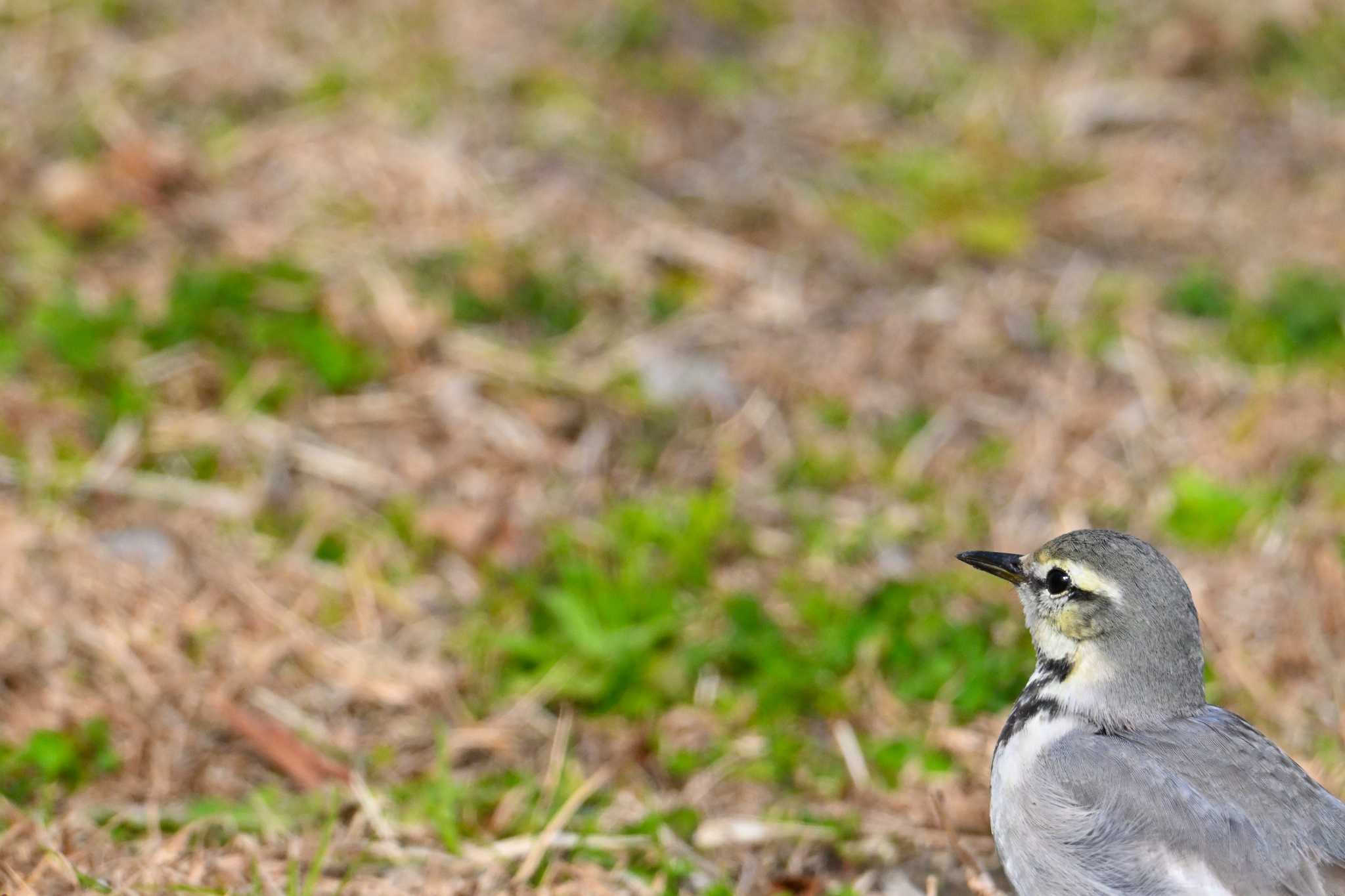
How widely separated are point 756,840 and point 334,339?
3.41 meters

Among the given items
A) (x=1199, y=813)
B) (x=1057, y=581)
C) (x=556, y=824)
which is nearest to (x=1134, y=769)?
(x=1199, y=813)

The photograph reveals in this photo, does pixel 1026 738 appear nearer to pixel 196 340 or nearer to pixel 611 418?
pixel 611 418

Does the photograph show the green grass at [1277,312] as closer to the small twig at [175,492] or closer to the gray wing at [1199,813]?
the gray wing at [1199,813]

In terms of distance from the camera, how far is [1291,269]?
28.0ft

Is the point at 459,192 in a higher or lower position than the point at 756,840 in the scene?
higher

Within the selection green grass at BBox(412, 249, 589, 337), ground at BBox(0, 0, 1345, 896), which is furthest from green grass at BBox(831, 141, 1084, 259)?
green grass at BBox(412, 249, 589, 337)

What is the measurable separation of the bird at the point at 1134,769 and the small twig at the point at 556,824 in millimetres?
1332

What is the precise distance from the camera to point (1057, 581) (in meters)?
4.43

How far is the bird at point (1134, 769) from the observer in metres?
3.84

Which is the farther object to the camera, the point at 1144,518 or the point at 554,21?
the point at 554,21

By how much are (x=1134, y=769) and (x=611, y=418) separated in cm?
371

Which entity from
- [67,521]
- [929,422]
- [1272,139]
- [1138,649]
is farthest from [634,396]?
[1272,139]

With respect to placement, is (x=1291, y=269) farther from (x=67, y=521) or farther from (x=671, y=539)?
(x=67, y=521)

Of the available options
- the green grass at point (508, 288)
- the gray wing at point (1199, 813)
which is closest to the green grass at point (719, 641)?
the gray wing at point (1199, 813)
